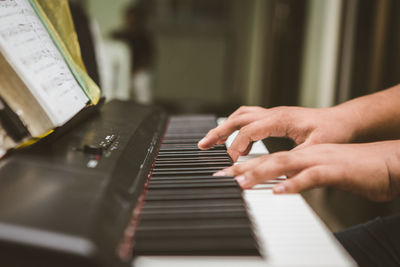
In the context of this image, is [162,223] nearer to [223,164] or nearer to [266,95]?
[223,164]

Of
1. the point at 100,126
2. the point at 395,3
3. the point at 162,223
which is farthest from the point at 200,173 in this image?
the point at 395,3

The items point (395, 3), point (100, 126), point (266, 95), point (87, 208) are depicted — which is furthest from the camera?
point (266, 95)

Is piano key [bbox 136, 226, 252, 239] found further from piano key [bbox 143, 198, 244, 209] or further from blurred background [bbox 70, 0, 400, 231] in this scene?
blurred background [bbox 70, 0, 400, 231]

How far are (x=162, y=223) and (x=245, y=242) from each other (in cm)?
13

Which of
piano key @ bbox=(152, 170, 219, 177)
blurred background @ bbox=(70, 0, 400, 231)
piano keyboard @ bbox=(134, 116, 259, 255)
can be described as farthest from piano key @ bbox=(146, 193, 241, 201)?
blurred background @ bbox=(70, 0, 400, 231)

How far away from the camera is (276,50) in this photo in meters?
5.55

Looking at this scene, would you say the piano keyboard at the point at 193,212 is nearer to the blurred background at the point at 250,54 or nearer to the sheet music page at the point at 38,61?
the sheet music page at the point at 38,61

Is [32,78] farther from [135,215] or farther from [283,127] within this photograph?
[283,127]

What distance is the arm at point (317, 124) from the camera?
0.93 meters

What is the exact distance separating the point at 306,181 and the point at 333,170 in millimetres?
61

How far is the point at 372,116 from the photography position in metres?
1.01

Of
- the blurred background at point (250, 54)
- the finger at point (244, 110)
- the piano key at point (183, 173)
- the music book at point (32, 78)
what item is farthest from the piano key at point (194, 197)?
the blurred background at point (250, 54)

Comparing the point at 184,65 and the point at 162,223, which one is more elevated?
the point at 162,223

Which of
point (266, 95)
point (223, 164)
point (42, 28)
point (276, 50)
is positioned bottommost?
point (266, 95)
